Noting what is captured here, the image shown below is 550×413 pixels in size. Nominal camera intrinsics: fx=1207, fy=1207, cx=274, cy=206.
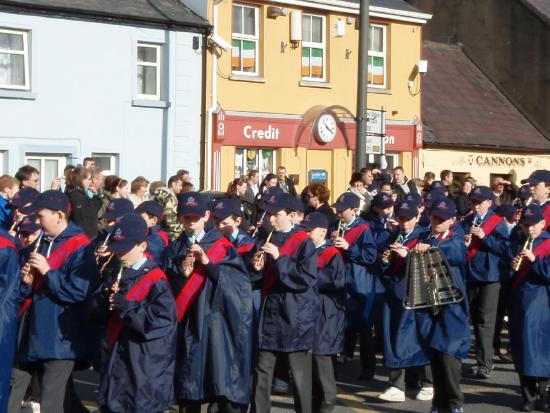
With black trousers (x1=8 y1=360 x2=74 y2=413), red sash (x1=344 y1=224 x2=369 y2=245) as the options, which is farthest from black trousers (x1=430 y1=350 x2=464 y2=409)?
black trousers (x1=8 y1=360 x2=74 y2=413)

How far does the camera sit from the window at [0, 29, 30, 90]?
2322 centimetres

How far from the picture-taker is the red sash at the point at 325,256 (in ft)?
36.1

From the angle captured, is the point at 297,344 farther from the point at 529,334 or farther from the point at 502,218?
the point at 502,218

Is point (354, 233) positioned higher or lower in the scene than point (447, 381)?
higher

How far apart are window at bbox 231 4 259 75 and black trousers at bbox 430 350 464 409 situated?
57.9 ft

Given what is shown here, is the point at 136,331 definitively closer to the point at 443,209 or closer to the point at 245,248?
the point at 245,248

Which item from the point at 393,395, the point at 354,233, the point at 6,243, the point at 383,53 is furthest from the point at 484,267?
the point at 383,53

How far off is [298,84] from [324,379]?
1830 centimetres

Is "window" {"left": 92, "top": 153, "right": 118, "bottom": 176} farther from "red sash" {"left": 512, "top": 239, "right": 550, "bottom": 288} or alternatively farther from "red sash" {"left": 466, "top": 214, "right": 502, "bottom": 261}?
"red sash" {"left": 512, "top": 239, "right": 550, "bottom": 288}

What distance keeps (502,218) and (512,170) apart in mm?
23517

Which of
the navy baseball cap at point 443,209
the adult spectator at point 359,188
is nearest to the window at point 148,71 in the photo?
the adult spectator at point 359,188

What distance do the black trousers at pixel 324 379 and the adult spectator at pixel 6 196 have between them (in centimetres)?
349

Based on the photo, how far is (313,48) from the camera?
96.0ft

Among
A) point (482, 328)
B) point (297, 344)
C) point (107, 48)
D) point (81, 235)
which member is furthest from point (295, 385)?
point (107, 48)
